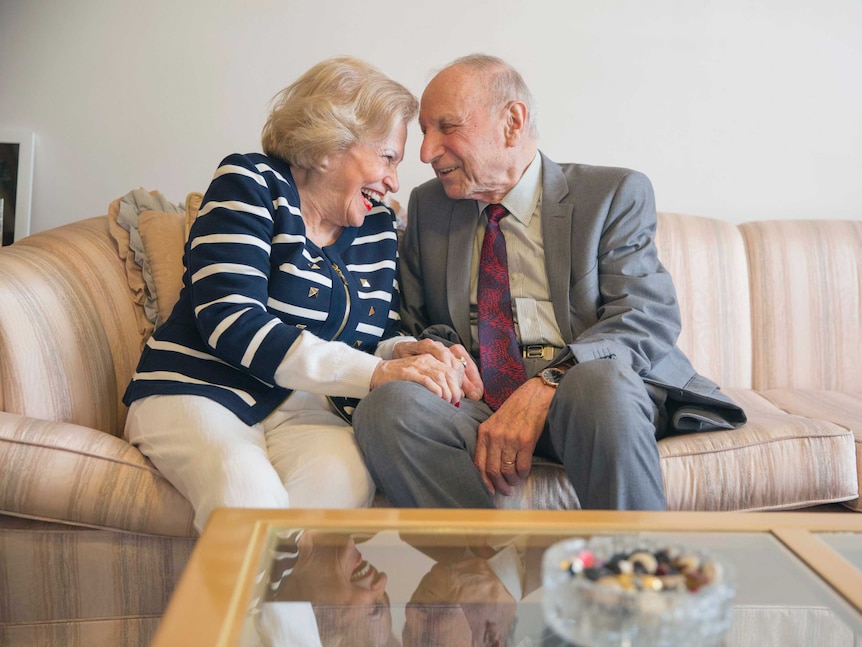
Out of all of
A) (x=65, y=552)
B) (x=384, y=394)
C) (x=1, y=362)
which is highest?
(x=1, y=362)

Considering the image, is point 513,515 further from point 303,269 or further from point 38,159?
point 38,159

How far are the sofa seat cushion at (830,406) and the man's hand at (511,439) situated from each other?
655mm

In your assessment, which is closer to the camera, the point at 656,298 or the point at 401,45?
the point at 656,298

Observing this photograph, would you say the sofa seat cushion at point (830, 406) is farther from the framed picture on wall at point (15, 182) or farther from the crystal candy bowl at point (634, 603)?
the framed picture on wall at point (15, 182)

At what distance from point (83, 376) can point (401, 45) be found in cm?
130

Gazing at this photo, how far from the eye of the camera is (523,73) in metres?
2.49

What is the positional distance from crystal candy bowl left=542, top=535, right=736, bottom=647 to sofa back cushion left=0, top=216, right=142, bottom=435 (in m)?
1.14

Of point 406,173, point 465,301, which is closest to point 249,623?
point 465,301

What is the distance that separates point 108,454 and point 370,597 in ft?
2.53

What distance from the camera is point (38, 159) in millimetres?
2418

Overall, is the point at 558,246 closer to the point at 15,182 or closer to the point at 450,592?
the point at 450,592

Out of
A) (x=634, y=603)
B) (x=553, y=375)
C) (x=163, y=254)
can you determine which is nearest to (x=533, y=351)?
(x=553, y=375)

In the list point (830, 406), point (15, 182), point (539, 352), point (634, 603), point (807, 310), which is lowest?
point (830, 406)

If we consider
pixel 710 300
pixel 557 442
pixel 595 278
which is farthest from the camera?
pixel 710 300
